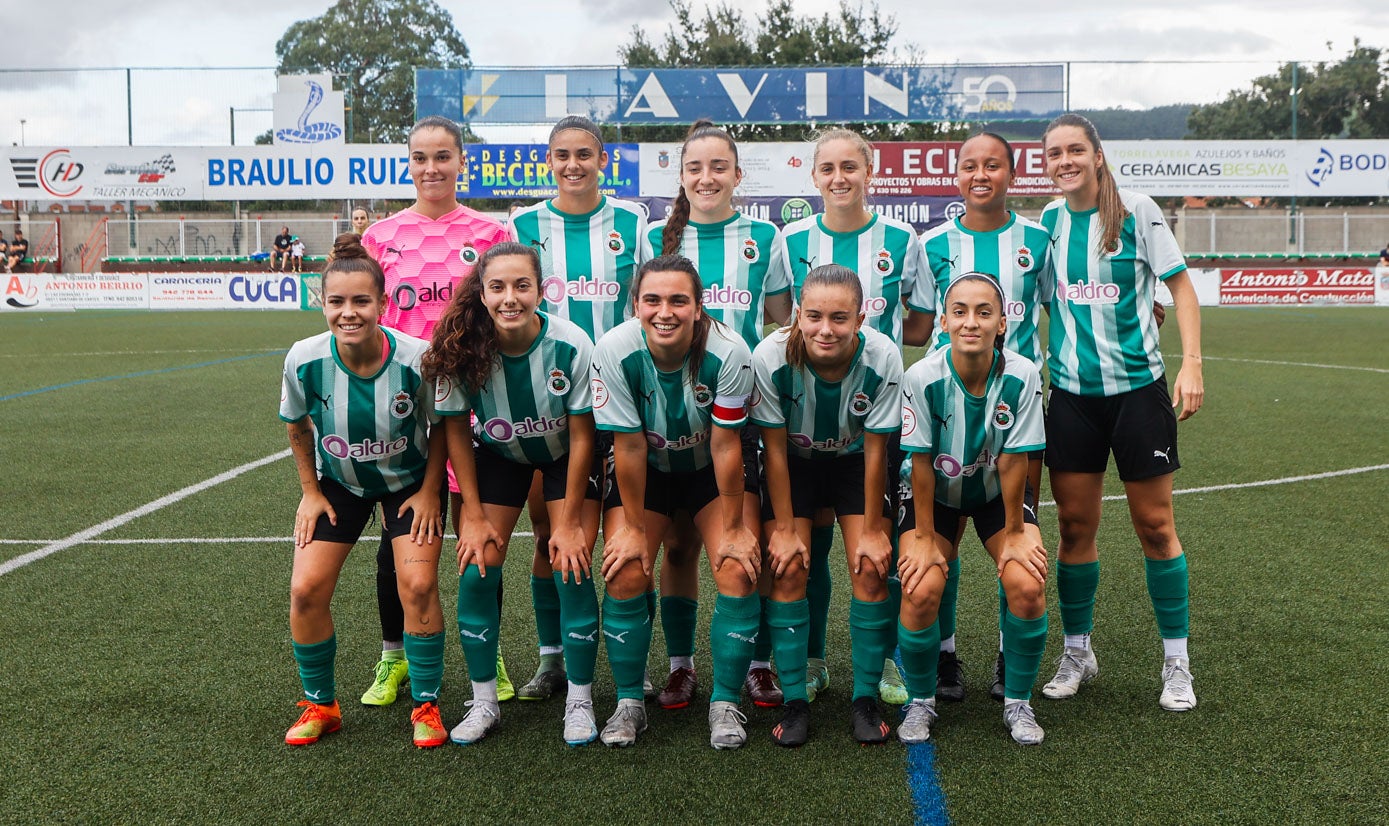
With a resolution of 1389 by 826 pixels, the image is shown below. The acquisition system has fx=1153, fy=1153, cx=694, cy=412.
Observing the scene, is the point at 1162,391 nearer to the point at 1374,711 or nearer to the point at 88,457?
the point at 1374,711

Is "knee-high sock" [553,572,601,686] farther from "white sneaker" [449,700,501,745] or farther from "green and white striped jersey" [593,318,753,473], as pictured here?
"green and white striped jersey" [593,318,753,473]

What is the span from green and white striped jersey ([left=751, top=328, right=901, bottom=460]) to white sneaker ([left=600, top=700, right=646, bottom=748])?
94 cm

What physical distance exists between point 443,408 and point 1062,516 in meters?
2.04

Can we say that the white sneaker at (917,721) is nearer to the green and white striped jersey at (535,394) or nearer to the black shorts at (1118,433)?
the black shorts at (1118,433)

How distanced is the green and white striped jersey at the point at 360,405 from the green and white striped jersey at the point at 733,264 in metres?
0.95

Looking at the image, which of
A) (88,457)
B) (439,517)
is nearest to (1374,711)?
(439,517)

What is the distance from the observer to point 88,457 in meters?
7.81

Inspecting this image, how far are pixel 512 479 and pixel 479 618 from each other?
0.44 meters

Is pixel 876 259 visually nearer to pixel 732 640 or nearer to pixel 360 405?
pixel 732 640

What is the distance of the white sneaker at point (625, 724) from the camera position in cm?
337

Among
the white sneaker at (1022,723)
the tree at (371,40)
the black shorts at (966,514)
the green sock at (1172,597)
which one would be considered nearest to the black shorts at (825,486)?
the black shorts at (966,514)

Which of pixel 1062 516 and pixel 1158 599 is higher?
pixel 1062 516

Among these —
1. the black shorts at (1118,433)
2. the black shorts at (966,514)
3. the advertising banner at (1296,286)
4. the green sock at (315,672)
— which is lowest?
the green sock at (315,672)

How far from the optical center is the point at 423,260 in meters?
4.05
